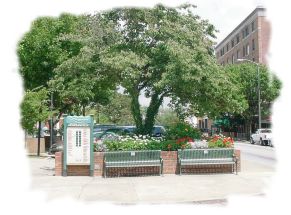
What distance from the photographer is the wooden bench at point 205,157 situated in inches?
613

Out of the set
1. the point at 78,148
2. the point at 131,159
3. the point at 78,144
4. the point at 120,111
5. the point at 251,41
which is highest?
the point at 251,41

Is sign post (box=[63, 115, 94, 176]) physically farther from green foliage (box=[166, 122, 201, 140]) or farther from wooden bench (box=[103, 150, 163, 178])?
green foliage (box=[166, 122, 201, 140])

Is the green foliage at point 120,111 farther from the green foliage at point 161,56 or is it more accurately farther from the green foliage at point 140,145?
the green foliage at point 140,145

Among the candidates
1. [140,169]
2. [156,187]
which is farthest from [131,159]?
[156,187]

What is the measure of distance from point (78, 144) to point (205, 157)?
171 inches

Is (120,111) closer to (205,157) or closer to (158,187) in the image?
(205,157)

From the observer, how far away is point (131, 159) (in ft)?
50.2

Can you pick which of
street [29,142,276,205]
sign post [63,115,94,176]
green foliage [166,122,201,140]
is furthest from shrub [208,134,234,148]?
sign post [63,115,94,176]

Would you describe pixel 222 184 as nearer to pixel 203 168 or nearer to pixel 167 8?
pixel 203 168

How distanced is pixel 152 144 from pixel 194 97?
11.2 ft

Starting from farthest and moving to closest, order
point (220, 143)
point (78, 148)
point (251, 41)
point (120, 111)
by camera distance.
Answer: point (251, 41), point (120, 111), point (220, 143), point (78, 148)

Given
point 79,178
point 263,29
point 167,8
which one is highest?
point 263,29

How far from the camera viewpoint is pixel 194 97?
18.4m

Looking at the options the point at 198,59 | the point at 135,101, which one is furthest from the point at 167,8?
the point at 135,101
